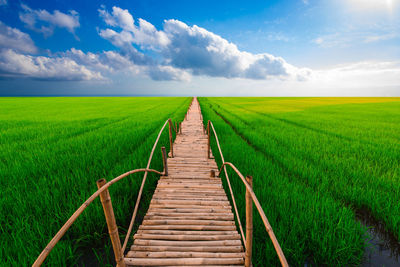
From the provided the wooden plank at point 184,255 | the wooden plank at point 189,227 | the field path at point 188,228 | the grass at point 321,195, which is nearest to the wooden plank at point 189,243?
the field path at point 188,228

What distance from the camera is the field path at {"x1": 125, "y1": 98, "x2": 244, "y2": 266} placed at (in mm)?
1744

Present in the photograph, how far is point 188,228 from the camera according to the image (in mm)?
2188

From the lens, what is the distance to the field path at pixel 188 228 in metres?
1.74

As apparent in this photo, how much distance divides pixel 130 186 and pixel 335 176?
4534mm

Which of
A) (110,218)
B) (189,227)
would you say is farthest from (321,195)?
(110,218)

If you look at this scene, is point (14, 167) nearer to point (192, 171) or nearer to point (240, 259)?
point (192, 171)

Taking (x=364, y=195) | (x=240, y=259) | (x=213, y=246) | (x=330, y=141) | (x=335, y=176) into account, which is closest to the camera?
(x=240, y=259)

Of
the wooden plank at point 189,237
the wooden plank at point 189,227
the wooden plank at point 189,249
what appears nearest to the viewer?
the wooden plank at point 189,249

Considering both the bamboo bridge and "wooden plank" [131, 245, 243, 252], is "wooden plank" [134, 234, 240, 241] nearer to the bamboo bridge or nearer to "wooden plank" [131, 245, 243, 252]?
the bamboo bridge

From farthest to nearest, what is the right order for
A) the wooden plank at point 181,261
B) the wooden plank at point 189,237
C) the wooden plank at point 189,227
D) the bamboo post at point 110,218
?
Result: the wooden plank at point 189,227 < the wooden plank at point 189,237 < the wooden plank at point 181,261 < the bamboo post at point 110,218

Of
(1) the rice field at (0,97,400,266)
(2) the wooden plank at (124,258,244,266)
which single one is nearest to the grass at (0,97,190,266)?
(1) the rice field at (0,97,400,266)

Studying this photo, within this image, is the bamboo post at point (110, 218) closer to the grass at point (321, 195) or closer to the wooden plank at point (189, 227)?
the wooden plank at point (189, 227)

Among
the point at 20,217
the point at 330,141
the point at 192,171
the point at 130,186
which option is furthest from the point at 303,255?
the point at 330,141

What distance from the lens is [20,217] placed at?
2383mm
